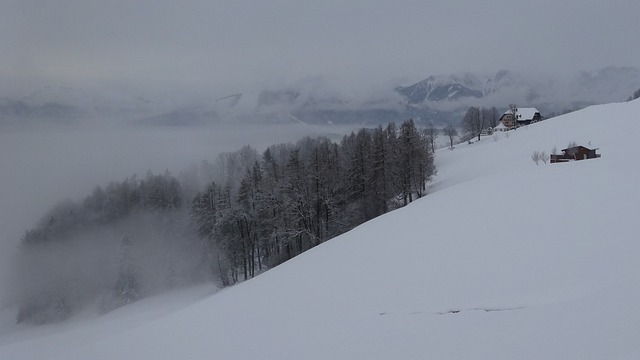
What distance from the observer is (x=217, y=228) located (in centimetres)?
4734

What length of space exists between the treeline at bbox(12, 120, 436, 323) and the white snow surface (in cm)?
1945

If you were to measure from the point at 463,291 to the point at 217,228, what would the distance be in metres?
40.2

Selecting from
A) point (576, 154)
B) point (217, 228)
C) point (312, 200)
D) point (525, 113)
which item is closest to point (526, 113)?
point (525, 113)

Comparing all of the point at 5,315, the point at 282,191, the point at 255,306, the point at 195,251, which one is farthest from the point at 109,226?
the point at 255,306

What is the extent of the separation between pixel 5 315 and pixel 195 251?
2824cm

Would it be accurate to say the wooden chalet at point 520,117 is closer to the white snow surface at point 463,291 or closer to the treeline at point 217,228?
the treeline at point 217,228

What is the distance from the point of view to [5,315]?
5338 cm

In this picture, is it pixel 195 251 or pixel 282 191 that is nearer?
pixel 282 191

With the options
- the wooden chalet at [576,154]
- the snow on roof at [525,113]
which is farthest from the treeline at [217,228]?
the snow on roof at [525,113]

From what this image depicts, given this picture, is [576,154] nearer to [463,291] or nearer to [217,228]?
[463,291]

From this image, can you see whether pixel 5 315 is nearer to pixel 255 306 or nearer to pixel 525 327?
pixel 255 306

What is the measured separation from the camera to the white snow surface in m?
8.23

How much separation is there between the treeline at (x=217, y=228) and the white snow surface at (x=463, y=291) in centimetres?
1945

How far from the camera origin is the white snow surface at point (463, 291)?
27.0ft
